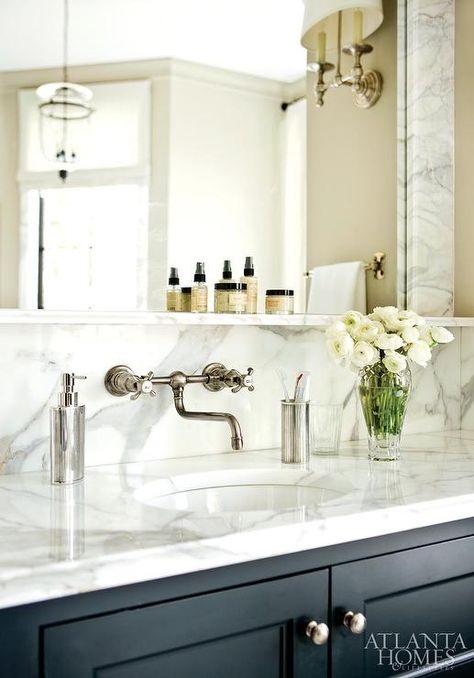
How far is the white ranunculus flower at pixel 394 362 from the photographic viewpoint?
5.17 feet

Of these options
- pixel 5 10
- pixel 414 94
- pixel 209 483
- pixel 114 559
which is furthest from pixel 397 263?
pixel 114 559

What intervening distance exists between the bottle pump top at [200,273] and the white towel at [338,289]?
31 cm

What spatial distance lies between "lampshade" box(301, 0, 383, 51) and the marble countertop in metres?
1.03

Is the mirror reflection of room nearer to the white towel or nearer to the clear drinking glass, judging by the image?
the white towel

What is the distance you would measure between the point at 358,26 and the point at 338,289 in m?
0.70

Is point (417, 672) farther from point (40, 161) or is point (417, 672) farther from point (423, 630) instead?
point (40, 161)

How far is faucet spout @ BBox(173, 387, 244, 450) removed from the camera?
1519mm

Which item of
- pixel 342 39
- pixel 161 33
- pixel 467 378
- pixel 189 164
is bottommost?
pixel 467 378

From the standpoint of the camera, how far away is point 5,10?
141cm

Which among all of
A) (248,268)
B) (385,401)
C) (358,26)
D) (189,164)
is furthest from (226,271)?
(358,26)

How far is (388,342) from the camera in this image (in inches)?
61.7

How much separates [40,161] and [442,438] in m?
1.22

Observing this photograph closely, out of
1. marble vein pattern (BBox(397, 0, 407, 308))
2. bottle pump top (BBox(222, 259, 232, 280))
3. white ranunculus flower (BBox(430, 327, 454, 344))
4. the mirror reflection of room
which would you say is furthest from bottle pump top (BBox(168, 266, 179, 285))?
marble vein pattern (BBox(397, 0, 407, 308))

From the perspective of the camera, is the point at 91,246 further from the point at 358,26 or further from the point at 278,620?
the point at 358,26
